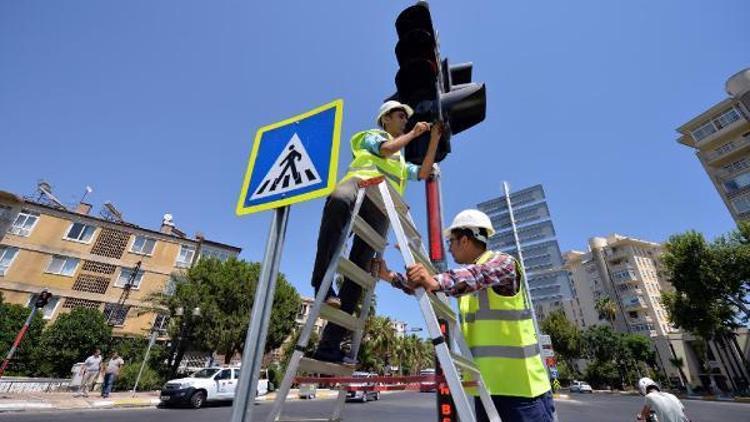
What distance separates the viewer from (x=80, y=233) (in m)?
35.3

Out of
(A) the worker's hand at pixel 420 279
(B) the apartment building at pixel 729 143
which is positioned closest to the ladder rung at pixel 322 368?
(A) the worker's hand at pixel 420 279

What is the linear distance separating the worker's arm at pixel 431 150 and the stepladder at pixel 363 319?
1.79 ft

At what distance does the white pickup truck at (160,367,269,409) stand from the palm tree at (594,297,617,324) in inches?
2767

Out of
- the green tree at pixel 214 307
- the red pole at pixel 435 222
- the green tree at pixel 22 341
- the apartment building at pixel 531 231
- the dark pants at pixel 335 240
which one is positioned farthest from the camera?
the green tree at pixel 214 307

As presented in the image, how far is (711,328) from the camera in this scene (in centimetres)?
2723

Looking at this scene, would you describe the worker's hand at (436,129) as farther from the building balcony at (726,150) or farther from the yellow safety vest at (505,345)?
the building balcony at (726,150)

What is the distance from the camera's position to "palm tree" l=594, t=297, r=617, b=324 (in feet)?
214

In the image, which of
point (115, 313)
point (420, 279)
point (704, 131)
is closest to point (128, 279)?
point (115, 313)

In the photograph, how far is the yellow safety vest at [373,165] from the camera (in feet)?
8.76

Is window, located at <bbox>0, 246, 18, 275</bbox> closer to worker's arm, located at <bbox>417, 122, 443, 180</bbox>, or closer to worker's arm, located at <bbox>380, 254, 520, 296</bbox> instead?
worker's arm, located at <bbox>417, 122, 443, 180</bbox>

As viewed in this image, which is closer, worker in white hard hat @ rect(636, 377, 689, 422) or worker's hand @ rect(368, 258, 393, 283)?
worker's hand @ rect(368, 258, 393, 283)

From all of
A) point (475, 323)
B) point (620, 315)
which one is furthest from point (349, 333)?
point (620, 315)

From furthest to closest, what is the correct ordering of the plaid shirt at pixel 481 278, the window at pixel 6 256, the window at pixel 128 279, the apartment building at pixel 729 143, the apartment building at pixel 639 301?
the apartment building at pixel 639 301 < the apartment building at pixel 729 143 < the window at pixel 128 279 < the window at pixel 6 256 < the plaid shirt at pixel 481 278

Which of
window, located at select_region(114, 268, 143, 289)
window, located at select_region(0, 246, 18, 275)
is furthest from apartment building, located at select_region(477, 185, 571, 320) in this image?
window, located at select_region(0, 246, 18, 275)
